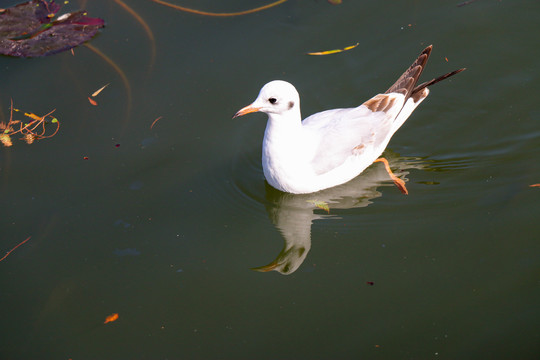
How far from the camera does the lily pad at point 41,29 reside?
6188mm

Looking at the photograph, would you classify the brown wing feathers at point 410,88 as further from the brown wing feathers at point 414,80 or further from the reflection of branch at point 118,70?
the reflection of branch at point 118,70

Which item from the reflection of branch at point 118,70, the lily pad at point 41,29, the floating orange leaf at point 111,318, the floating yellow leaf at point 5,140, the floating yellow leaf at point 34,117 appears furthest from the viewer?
the lily pad at point 41,29

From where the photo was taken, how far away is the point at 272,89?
4.45 m

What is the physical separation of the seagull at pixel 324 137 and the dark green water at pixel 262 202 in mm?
258

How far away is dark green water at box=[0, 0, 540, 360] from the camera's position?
424 cm

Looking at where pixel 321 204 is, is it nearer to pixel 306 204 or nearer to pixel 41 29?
pixel 306 204

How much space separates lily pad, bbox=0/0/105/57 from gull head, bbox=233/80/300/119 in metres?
2.92

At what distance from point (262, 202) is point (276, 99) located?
1.14m

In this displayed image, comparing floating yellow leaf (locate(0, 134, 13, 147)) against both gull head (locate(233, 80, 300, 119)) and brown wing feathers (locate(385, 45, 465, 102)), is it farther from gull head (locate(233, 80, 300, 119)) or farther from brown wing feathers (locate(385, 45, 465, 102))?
brown wing feathers (locate(385, 45, 465, 102))

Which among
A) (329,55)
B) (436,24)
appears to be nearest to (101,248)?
(329,55)

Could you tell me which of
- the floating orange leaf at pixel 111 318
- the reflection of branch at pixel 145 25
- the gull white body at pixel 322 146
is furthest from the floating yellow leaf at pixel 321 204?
the reflection of branch at pixel 145 25

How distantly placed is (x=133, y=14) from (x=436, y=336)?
511 centimetres

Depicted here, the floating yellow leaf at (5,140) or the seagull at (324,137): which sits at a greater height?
the seagull at (324,137)

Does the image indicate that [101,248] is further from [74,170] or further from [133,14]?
[133,14]
